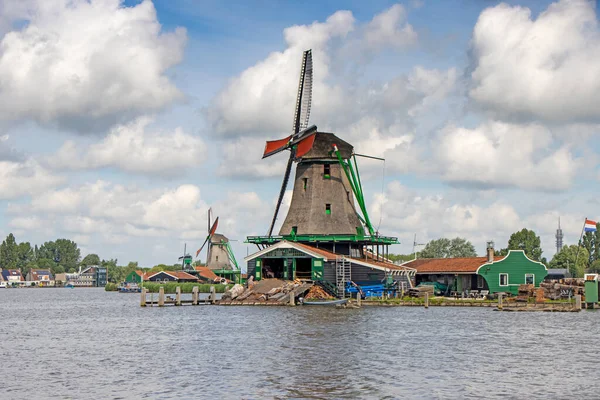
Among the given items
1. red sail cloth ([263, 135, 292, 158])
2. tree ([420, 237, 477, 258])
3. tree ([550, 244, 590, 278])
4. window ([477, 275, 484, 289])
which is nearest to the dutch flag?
window ([477, 275, 484, 289])

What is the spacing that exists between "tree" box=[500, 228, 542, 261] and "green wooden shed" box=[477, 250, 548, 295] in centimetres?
4955

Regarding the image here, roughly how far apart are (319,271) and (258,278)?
6585 mm

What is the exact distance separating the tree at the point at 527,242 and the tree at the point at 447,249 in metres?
19.2

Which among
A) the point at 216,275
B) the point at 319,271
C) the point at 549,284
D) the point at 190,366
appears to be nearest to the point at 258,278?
the point at 319,271

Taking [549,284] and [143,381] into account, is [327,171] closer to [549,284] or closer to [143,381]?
[549,284]

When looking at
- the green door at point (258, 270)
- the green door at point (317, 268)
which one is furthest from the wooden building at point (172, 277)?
the green door at point (317, 268)

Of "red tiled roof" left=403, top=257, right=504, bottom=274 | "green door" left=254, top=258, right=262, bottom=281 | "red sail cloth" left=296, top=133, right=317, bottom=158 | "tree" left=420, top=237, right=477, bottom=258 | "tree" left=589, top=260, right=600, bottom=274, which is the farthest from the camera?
"tree" left=420, top=237, right=477, bottom=258

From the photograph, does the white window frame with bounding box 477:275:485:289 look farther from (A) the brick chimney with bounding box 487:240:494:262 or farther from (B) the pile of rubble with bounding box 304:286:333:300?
(B) the pile of rubble with bounding box 304:286:333:300

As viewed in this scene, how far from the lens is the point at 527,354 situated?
34.3m

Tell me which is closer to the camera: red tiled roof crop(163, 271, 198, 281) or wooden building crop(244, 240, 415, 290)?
wooden building crop(244, 240, 415, 290)

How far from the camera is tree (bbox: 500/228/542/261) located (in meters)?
118

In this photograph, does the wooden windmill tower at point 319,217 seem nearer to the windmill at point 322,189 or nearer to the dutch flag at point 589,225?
the windmill at point 322,189

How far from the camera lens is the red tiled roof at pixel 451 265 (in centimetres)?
7119

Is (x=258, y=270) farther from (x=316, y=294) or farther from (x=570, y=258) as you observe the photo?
(x=570, y=258)
